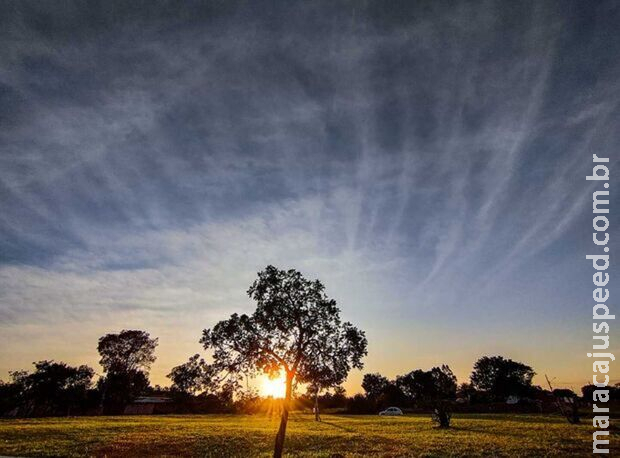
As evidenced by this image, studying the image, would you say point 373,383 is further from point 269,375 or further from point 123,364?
point 269,375

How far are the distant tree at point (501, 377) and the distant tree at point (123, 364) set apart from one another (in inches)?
5294

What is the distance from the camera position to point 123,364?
373ft

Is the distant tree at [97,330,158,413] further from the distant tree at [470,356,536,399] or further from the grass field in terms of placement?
the distant tree at [470,356,536,399]

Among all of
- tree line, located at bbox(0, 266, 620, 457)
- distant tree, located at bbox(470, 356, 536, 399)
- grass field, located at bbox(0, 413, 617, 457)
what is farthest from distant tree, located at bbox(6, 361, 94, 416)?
distant tree, located at bbox(470, 356, 536, 399)

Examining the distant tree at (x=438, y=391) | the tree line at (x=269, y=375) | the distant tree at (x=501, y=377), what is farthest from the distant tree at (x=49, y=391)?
the distant tree at (x=501, y=377)

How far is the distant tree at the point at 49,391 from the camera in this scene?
9175cm

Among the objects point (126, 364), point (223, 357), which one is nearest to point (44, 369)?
point (126, 364)

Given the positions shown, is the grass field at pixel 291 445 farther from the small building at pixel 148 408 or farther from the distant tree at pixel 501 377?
the distant tree at pixel 501 377

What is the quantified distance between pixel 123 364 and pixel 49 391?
73.1 feet

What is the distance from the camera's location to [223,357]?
77.0ft

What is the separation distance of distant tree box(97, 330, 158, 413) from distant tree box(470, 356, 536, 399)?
134 meters

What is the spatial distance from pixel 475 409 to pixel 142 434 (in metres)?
75.9

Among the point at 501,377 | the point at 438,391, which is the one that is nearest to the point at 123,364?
the point at 438,391

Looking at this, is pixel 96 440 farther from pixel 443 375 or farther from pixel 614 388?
pixel 614 388
